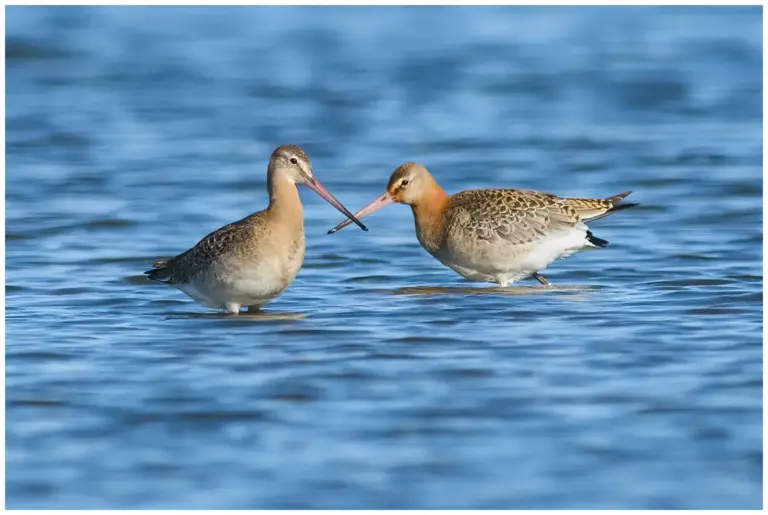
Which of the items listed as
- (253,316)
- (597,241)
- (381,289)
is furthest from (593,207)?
(253,316)

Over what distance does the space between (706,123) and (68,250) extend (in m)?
8.43

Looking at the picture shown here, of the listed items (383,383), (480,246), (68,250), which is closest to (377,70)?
(68,250)

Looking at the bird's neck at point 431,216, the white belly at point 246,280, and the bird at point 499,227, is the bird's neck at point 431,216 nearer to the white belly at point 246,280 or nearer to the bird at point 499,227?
the bird at point 499,227

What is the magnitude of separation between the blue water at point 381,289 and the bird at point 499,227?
0.23 meters

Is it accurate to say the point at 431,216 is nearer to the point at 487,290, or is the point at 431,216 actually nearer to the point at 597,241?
the point at 487,290

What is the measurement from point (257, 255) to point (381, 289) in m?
1.83

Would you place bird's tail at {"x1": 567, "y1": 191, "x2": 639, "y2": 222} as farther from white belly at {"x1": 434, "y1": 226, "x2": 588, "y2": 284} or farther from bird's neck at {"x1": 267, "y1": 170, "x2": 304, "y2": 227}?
bird's neck at {"x1": 267, "y1": 170, "x2": 304, "y2": 227}

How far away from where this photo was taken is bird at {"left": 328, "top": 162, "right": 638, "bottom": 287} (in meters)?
10.5

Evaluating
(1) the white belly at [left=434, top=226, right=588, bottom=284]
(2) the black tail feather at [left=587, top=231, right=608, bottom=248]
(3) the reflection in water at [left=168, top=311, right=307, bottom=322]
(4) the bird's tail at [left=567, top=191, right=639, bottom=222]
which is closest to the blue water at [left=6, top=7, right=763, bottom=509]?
(3) the reflection in water at [left=168, top=311, right=307, bottom=322]

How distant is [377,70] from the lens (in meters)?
21.0

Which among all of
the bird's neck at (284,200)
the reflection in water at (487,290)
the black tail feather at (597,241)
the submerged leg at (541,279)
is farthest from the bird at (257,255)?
the black tail feather at (597,241)

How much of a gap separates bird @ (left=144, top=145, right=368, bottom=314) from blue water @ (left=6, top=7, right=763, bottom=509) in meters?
0.21

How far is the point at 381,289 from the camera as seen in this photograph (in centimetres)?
1071

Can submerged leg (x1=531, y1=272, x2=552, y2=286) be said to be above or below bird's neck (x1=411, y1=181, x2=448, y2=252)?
below
